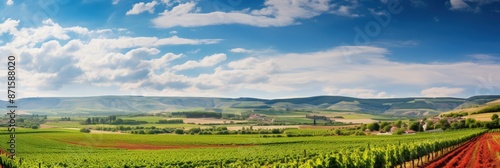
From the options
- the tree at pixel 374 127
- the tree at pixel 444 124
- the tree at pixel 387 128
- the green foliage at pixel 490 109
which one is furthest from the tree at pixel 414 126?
the green foliage at pixel 490 109

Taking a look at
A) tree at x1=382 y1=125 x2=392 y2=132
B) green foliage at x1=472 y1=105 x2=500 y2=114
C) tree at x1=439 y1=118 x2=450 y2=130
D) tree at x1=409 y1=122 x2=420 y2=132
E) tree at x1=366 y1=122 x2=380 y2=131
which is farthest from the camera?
green foliage at x1=472 y1=105 x2=500 y2=114

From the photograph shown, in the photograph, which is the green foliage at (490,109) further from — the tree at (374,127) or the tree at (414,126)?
the tree at (374,127)

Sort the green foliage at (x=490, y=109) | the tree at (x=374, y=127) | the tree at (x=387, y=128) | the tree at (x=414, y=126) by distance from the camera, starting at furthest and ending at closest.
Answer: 1. the green foliage at (x=490, y=109)
2. the tree at (x=374, y=127)
3. the tree at (x=387, y=128)
4. the tree at (x=414, y=126)

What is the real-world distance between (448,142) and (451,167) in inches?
1217

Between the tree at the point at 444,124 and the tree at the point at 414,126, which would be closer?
the tree at the point at 444,124

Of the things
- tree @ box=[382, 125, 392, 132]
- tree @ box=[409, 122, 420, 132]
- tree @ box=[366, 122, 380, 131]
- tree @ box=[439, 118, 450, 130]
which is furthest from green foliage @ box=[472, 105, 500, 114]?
tree @ box=[366, 122, 380, 131]

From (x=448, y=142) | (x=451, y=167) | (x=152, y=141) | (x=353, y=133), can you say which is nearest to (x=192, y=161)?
(x=451, y=167)

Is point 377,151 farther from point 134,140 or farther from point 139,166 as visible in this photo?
point 134,140

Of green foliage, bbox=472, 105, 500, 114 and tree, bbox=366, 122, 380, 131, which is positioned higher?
green foliage, bbox=472, 105, 500, 114

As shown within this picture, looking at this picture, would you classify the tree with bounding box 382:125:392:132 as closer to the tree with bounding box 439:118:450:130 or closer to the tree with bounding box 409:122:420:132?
the tree with bounding box 409:122:420:132

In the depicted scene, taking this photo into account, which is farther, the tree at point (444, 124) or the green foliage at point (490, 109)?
the green foliage at point (490, 109)

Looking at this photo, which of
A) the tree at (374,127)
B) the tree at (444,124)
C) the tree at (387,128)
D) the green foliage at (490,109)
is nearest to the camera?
the tree at (444,124)

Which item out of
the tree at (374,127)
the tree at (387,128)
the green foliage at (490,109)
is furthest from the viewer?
the green foliage at (490,109)

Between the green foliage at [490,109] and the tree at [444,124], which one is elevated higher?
the green foliage at [490,109]
